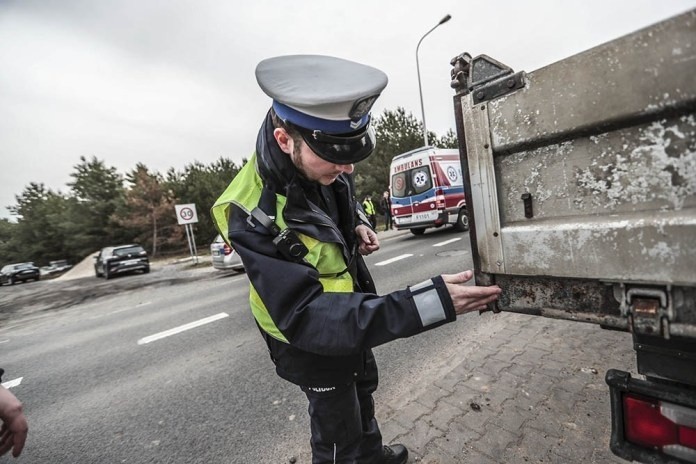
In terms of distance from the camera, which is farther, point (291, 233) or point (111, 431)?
point (111, 431)

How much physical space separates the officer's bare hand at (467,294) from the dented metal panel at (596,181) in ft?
0.21

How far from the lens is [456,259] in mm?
6859

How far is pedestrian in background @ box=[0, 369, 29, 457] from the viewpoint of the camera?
120 cm

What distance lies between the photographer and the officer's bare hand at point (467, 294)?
109 cm

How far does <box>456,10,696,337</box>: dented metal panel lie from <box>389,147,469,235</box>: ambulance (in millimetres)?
8676

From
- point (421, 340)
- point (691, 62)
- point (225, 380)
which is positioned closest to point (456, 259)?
point (421, 340)

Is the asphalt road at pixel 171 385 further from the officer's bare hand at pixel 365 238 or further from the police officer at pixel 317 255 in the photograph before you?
the officer's bare hand at pixel 365 238

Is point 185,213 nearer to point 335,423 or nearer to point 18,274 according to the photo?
point 335,423

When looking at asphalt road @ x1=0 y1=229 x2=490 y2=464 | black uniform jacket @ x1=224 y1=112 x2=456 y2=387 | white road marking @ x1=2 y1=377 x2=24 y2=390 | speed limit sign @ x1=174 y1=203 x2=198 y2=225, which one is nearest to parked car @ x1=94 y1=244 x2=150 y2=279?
speed limit sign @ x1=174 y1=203 x2=198 y2=225

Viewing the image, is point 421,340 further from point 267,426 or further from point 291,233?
point 291,233

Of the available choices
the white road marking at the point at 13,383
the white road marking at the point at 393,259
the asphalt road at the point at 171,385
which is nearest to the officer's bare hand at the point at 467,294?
the asphalt road at the point at 171,385

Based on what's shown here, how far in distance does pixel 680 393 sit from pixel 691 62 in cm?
87

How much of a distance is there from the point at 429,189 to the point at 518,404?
8033mm

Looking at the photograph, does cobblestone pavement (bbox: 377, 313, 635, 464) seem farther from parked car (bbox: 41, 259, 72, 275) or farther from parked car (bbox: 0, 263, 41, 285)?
parked car (bbox: 41, 259, 72, 275)
